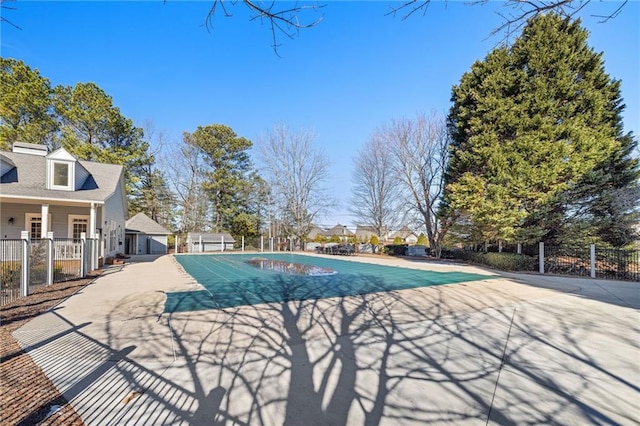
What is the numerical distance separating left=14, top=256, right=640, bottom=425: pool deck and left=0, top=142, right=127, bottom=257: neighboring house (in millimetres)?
8358

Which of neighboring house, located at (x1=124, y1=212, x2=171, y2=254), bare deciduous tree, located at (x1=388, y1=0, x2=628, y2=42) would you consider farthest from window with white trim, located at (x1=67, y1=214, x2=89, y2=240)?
bare deciduous tree, located at (x1=388, y1=0, x2=628, y2=42)

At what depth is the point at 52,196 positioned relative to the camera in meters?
10.8

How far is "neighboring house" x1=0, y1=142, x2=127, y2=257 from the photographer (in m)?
10.9

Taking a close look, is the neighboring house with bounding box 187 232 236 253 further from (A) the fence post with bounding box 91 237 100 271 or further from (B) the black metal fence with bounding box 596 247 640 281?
(B) the black metal fence with bounding box 596 247 640 281

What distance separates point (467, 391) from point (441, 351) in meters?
0.93

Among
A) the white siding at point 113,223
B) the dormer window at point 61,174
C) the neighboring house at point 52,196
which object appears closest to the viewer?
the neighboring house at point 52,196

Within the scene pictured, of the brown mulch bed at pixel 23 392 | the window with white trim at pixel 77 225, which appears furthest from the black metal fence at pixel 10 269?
the window with white trim at pixel 77 225

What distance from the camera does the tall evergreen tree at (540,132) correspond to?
12.1 m

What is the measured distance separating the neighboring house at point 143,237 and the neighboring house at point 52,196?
8.37m

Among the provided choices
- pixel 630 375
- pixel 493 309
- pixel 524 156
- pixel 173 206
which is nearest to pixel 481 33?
pixel 630 375

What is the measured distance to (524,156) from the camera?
12.6 metres

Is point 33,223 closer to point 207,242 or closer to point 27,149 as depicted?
point 27,149

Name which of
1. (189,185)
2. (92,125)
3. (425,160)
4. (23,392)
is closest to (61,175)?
(23,392)

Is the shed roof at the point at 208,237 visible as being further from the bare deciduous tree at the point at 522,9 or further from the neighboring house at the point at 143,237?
the bare deciduous tree at the point at 522,9
